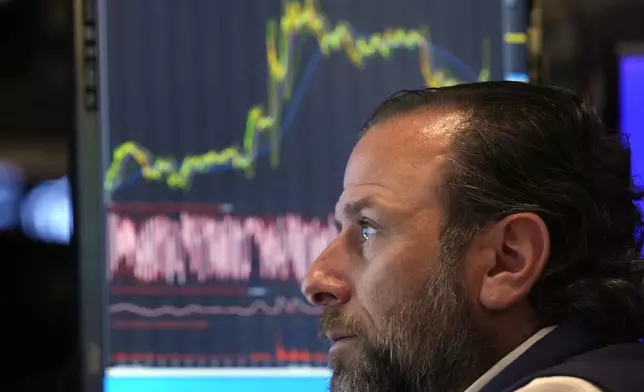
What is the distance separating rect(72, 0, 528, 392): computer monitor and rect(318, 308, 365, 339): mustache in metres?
0.53

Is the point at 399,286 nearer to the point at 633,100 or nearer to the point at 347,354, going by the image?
the point at 347,354

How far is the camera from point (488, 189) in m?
0.86

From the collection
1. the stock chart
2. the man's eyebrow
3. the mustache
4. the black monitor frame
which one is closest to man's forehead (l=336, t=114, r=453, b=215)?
the man's eyebrow

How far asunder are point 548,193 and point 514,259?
85 mm

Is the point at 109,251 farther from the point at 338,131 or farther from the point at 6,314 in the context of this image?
the point at 338,131

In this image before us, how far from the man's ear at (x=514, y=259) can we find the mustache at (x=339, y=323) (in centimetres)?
15

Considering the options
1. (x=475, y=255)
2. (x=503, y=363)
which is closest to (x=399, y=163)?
(x=475, y=255)

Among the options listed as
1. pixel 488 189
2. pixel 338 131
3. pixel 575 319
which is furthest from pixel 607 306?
pixel 338 131

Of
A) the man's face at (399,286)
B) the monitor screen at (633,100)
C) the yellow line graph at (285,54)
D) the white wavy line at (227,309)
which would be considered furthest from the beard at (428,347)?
the monitor screen at (633,100)

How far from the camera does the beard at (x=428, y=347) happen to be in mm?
852

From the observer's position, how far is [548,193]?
86 cm

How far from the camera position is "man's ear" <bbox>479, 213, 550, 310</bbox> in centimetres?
84

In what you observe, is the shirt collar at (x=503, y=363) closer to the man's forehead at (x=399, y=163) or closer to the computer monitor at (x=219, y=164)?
the man's forehead at (x=399, y=163)

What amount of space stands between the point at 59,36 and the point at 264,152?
433 mm
